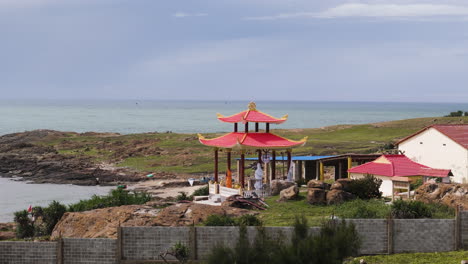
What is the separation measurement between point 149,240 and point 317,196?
43.8 feet

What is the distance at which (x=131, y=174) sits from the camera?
219ft

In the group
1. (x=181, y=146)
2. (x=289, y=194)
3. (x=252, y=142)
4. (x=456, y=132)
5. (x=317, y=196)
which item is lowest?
(x=181, y=146)

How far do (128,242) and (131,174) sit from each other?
4694 cm

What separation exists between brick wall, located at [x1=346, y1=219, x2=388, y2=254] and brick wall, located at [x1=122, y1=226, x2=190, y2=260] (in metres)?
5.94

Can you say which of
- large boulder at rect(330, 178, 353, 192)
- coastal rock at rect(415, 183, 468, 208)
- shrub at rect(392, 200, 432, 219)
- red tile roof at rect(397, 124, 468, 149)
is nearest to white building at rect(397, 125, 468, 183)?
red tile roof at rect(397, 124, 468, 149)

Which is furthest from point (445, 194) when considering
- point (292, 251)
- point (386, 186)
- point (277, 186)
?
point (292, 251)

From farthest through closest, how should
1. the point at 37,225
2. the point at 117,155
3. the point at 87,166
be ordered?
1. the point at 117,155
2. the point at 87,166
3. the point at 37,225

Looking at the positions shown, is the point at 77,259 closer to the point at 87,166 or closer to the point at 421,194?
the point at 421,194

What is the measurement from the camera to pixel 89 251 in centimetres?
2033

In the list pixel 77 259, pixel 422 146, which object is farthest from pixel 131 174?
pixel 77 259

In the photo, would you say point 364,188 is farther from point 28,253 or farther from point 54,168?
point 54,168

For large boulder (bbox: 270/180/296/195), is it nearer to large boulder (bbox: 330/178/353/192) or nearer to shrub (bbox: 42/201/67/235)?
large boulder (bbox: 330/178/353/192)

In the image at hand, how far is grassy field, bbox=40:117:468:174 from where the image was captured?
71812 millimetres

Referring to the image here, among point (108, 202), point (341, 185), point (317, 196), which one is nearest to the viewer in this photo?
point (317, 196)
